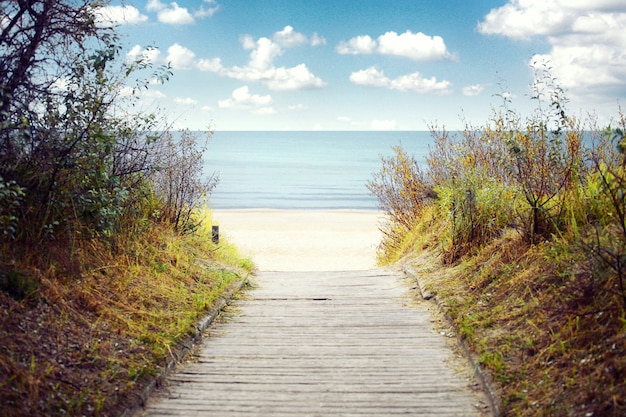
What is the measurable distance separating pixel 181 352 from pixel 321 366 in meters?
1.24

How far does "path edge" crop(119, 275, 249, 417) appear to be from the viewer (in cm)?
467

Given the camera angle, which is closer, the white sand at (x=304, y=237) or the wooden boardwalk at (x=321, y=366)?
the wooden boardwalk at (x=321, y=366)

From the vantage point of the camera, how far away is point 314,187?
47156 millimetres

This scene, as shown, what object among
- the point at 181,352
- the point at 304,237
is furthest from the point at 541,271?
the point at 304,237

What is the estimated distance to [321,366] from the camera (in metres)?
5.60

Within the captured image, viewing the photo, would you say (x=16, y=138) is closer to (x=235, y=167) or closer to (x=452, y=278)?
(x=452, y=278)

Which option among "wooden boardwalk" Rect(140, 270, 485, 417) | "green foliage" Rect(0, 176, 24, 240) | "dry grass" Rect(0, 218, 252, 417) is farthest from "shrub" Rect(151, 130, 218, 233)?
"green foliage" Rect(0, 176, 24, 240)

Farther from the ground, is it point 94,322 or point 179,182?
point 179,182

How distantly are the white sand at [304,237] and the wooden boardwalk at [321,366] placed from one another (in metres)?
5.93

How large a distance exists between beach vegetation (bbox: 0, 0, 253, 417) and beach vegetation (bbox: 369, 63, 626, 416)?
2.78 m

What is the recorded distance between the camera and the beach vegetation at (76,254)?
15.4 ft

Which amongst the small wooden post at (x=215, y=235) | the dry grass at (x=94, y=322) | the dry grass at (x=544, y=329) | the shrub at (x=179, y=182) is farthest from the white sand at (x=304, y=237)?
the dry grass at (x=544, y=329)

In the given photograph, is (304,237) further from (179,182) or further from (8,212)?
(8,212)

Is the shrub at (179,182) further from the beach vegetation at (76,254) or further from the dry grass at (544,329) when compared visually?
the dry grass at (544,329)
